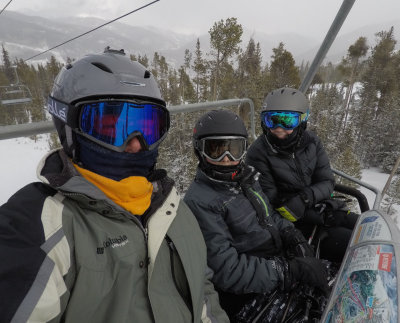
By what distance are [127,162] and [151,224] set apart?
38cm

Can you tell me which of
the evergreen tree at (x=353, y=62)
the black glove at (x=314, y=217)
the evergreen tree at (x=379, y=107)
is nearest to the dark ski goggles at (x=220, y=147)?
the black glove at (x=314, y=217)

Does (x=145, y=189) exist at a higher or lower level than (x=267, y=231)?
higher

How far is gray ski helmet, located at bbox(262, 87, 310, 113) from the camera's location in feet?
10.4

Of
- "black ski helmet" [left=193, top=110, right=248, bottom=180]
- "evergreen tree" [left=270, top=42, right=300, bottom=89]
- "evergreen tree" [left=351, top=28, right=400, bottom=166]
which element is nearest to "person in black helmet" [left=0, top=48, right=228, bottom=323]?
"black ski helmet" [left=193, top=110, right=248, bottom=180]

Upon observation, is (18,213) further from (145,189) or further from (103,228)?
(145,189)

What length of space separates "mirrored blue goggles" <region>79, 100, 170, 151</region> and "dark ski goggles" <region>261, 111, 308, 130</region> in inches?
79.0

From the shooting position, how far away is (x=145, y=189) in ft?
4.47

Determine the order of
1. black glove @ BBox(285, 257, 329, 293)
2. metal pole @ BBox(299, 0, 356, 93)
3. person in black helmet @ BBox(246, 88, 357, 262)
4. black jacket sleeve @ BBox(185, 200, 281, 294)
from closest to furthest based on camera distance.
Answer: black jacket sleeve @ BBox(185, 200, 281, 294) → black glove @ BBox(285, 257, 329, 293) → metal pole @ BBox(299, 0, 356, 93) → person in black helmet @ BBox(246, 88, 357, 262)

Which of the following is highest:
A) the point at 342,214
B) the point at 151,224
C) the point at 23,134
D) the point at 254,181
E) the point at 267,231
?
the point at 23,134

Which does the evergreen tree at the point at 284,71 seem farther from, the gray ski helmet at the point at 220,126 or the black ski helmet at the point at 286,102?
the gray ski helmet at the point at 220,126

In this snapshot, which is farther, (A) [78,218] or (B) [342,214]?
(B) [342,214]

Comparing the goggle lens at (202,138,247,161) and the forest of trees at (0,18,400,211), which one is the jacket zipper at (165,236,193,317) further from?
the forest of trees at (0,18,400,211)

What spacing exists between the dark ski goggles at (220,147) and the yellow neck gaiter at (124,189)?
959 mm

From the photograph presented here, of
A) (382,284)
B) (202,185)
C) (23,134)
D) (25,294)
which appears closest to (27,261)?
(25,294)
